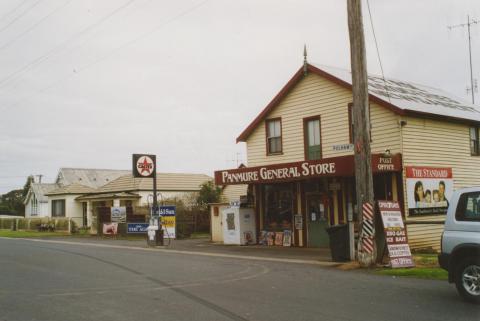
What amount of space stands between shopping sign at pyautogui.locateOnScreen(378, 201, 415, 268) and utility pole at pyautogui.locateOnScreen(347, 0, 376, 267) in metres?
0.37

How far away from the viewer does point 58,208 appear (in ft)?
169

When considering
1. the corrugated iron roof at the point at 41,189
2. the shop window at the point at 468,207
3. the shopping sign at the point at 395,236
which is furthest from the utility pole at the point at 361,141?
the corrugated iron roof at the point at 41,189

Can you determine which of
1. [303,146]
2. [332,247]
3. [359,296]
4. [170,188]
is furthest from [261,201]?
[170,188]

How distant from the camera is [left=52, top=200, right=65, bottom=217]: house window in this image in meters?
50.5

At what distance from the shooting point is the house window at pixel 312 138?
2272 centimetres

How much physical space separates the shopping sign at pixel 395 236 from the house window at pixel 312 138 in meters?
7.63

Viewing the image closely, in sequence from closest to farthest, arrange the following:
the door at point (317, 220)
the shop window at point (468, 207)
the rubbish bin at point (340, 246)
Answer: the shop window at point (468, 207), the rubbish bin at point (340, 246), the door at point (317, 220)

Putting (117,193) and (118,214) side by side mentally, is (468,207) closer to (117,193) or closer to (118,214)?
(118,214)

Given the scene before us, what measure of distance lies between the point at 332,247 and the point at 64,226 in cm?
3224

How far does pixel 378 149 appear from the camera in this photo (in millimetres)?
20469

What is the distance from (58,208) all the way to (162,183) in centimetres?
1262

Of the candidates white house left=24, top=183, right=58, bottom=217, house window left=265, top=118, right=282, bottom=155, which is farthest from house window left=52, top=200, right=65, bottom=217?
house window left=265, top=118, right=282, bottom=155

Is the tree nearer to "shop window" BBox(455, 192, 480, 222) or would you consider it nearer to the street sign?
the street sign

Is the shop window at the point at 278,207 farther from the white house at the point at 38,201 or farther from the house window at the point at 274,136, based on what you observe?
the white house at the point at 38,201
